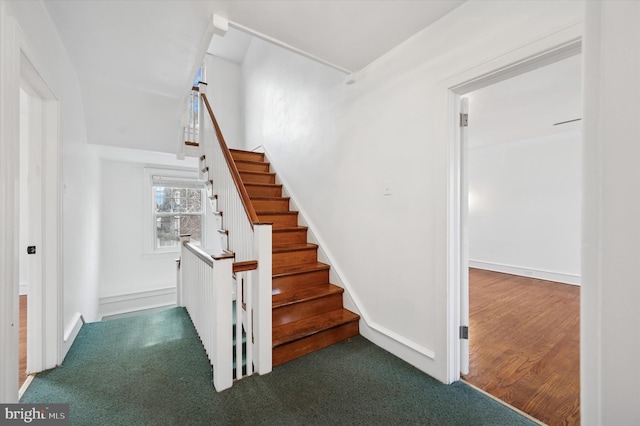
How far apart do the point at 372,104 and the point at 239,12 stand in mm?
1179

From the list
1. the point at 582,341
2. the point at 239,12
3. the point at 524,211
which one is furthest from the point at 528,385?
the point at 524,211

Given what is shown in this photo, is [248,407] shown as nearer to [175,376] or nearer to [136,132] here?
[175,376]

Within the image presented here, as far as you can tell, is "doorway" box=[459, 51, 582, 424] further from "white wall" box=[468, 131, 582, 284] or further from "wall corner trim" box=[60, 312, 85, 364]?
"wall corner trim" box=[60, 312, 85, 364]

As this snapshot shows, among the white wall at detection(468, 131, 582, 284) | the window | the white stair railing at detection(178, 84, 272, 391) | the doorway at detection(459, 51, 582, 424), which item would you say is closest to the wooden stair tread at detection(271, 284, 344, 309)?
the white stair railing at detection(178, 84, 272, 391)

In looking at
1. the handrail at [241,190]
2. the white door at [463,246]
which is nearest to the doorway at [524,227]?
the white door at [463,246]

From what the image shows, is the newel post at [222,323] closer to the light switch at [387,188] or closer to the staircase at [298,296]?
the staircase at [298,296]

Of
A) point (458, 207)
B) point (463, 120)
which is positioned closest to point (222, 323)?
point (458, 207)

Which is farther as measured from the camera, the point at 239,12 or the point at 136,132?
the point at 136,132

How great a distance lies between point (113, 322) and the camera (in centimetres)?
263

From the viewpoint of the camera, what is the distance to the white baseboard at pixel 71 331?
6.65ft

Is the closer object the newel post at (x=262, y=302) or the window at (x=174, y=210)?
the newel post at (x=262, y=302)

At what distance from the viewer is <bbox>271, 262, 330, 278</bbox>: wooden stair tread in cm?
244
